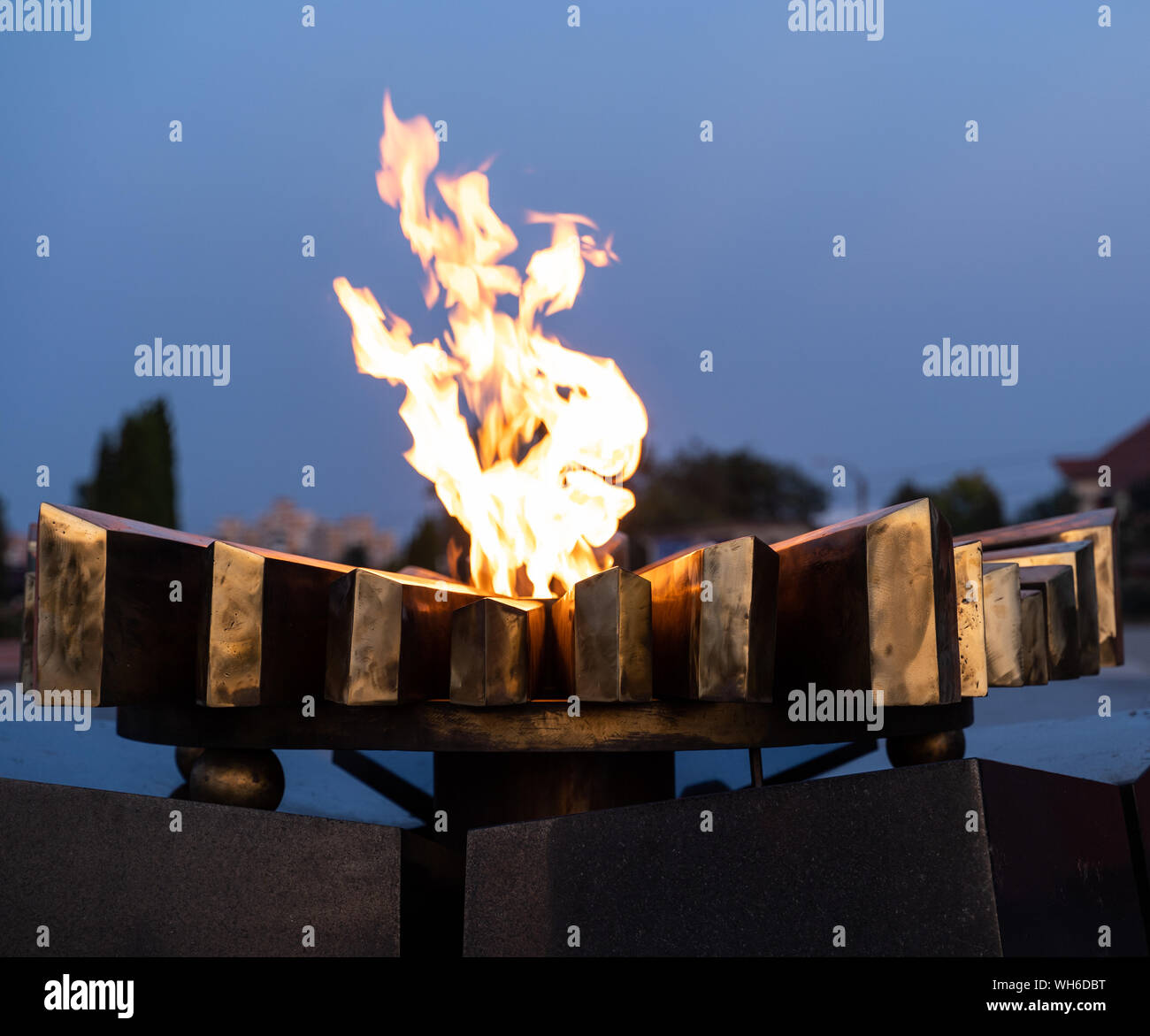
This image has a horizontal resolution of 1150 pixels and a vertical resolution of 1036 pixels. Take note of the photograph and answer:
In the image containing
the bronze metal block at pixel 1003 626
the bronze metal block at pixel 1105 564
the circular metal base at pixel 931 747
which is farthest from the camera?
the bronze metal block at pixel 1105 564

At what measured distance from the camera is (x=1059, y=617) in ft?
10.3

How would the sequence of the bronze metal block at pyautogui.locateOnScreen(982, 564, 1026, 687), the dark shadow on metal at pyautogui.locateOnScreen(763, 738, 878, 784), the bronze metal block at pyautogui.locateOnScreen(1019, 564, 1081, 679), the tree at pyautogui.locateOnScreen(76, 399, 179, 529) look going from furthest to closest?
the tree at pyautogui.locateOnScreen(76, 399, 179, 529) < the dark shadow on metal at pyautogui.locateOnScreen(763, 738, 878, 784) < the bronze metal block at pyautogui.locateOnScreen(1019, 564, 1081, 679) < the bronze metal block at pyautogui.locateOnScreen(982, 564, 1026, 687)

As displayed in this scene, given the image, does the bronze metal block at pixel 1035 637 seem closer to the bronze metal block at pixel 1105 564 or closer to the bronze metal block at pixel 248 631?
the bronze metal block at pixel 1105 564

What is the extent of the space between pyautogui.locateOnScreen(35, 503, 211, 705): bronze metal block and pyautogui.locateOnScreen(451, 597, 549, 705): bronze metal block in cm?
63

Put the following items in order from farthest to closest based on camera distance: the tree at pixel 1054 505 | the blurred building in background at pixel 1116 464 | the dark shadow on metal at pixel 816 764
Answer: the blurred building in background at pixel 1116 464 → the tree at pixel 1054 505 → the dark shadow on metal at pixel 816 764

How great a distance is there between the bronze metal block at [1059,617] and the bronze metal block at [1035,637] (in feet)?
0.15

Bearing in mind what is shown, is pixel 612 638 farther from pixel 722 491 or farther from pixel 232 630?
pixel 722 491

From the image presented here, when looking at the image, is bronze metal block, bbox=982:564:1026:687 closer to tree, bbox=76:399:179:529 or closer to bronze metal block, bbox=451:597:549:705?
bronze metal block, bbox=451:597:549:705

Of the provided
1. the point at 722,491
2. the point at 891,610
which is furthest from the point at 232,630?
the point at 722,491

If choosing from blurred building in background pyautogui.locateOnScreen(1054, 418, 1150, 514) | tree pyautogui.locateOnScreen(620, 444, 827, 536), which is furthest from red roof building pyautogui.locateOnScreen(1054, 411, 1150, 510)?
tree pyautogui.locateOnScreen(620, 444, 827, 536)

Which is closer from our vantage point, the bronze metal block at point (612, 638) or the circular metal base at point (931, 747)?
the bronze metal block at point (612, 638)

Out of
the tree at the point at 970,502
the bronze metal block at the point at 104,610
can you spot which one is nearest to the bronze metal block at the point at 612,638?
the bronze metal block at the point at 104,610

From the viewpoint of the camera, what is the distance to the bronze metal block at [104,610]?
2.44 meters

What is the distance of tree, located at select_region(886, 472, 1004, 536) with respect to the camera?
31.9 meters
